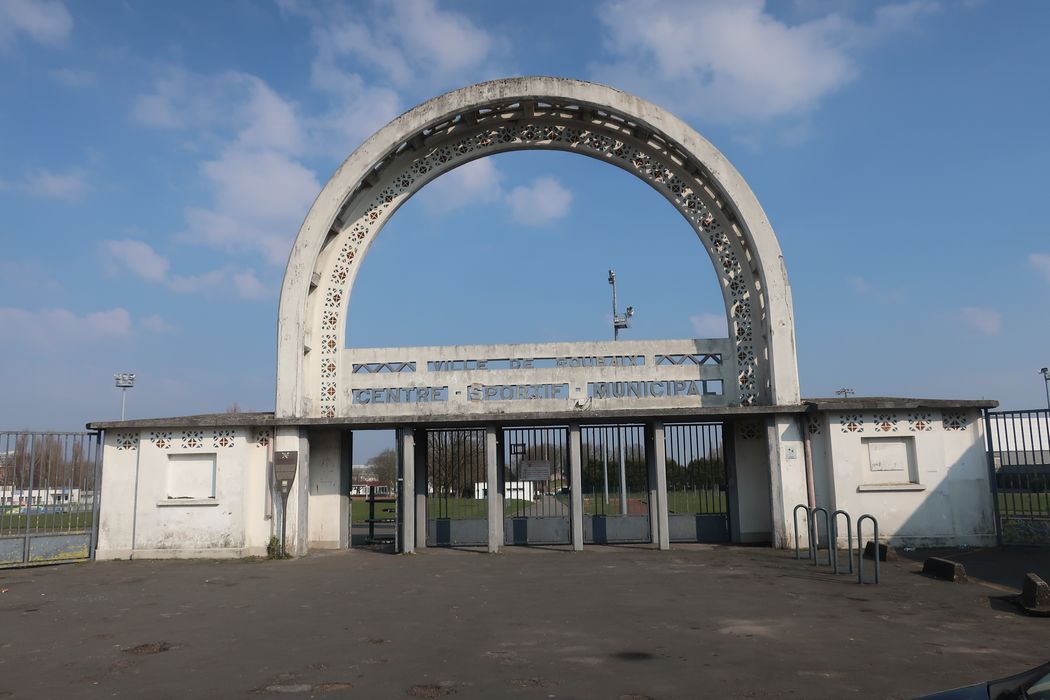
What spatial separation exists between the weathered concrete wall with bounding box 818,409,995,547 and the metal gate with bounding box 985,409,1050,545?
27 centimetres

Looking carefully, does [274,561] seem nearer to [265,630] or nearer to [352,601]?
[352,601]

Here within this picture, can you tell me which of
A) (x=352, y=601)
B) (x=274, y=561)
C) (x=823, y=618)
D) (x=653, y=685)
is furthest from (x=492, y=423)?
(x=653, y=685)

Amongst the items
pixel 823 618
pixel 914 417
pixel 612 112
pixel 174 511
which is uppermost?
pixel 612 112

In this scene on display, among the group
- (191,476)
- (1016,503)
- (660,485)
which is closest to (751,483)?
(660,485)

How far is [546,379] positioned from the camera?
1573cm

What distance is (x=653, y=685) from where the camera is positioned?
19.0 feet

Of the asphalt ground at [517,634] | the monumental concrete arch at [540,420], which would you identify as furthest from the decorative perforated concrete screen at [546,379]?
the asphalt ground at [517,634]

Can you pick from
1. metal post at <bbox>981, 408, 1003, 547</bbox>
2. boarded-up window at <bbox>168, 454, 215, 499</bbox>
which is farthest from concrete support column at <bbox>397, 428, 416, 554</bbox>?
metal post at <bbox>981, 408, 1003, 547</bbox>

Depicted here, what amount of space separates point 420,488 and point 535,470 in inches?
99.7

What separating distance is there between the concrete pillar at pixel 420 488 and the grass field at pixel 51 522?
6556mm

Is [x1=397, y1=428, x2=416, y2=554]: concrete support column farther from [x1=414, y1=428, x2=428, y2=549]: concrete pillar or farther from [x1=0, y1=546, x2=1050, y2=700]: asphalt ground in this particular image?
[x1=0, y1=546, x2=1050, y2=700]: asphalt ground

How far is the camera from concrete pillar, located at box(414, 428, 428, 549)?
16.2m

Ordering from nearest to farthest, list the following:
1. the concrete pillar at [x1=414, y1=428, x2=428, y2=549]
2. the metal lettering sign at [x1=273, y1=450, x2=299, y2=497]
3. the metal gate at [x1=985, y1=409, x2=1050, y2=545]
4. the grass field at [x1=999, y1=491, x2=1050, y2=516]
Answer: the metal gate at [x1=985, y1=409, x2=1050, y2=545] → the grass field at [x1=999, y1=491, x2=1050, y2=516] → the metal lettering sign at [x1=273, y1=450, x2=299, y2=497] → the concrete pillar at [x1=414, y1=428, x2=428, y2=549]

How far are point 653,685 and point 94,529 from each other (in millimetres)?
13415
